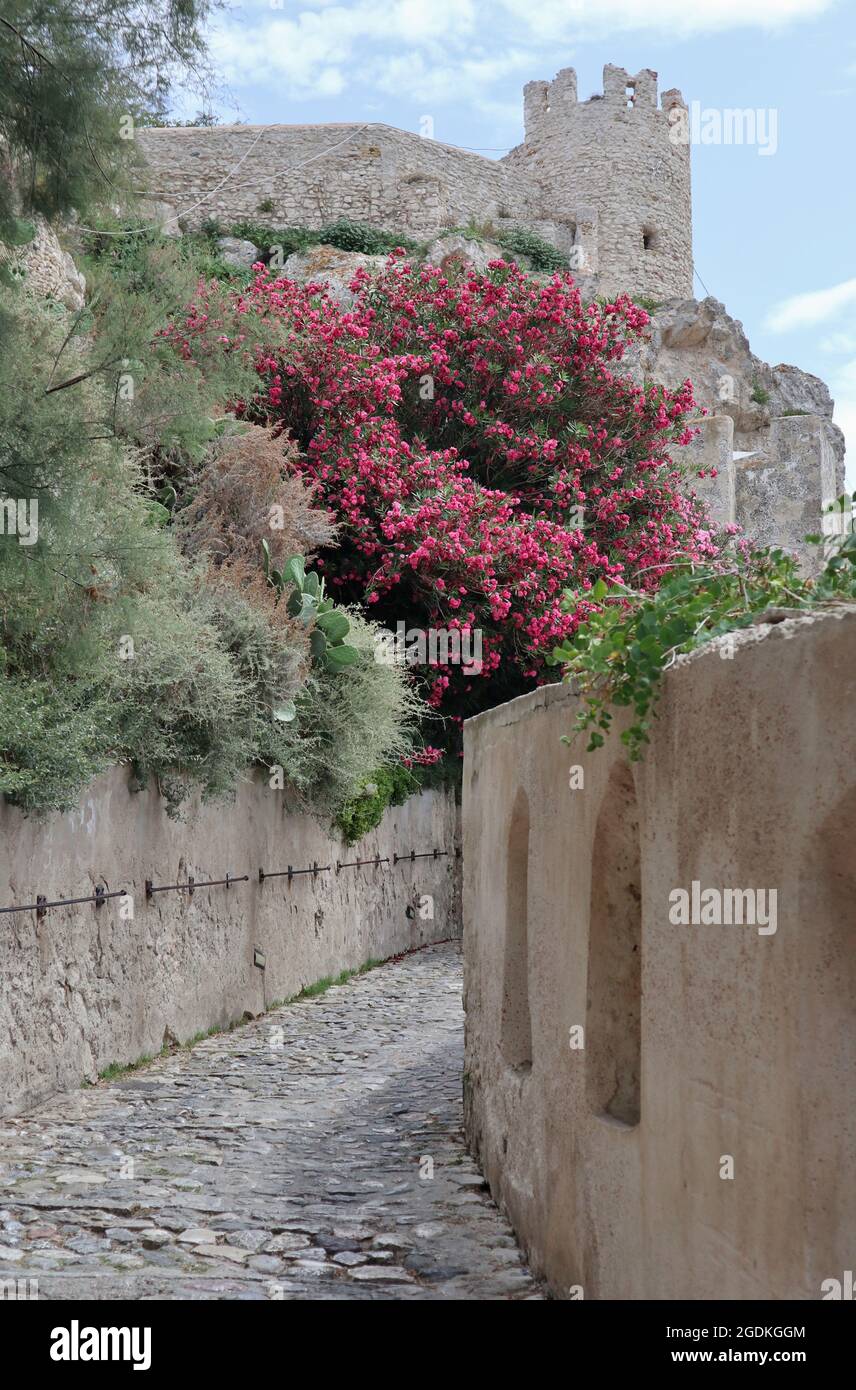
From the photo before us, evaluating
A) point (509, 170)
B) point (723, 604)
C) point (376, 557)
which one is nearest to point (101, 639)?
point (723, 604)

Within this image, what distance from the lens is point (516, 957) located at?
5633 mm

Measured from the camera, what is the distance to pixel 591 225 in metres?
35.2

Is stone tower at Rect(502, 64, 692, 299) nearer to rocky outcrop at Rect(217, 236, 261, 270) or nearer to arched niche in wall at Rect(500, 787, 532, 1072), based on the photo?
rocky outcrop at Rect(217, 236, 261, 270)

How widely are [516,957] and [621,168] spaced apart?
35.8 meters

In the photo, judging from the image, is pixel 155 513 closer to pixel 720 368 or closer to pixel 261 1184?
pixel 261 1184

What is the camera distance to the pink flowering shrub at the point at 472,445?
49.4 feet

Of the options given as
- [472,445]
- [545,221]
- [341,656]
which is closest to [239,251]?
[545,221]

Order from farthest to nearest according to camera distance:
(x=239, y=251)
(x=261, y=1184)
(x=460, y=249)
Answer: (x=239, y=251) → (x=460, y=249) → (x=261, y=1184)

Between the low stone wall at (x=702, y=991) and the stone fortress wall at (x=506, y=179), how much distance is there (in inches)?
955

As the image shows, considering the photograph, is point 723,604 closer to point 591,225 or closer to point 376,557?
point 376,557

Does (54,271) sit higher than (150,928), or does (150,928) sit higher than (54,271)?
(54,271)

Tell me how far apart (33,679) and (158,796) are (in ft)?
6.44

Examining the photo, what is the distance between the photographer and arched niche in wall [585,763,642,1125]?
396 centimetres

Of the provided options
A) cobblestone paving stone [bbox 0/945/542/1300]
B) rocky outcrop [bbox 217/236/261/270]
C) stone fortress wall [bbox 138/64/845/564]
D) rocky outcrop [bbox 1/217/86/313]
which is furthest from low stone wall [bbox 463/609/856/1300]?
rocky outcrop [bbox 217/236/261/270]
